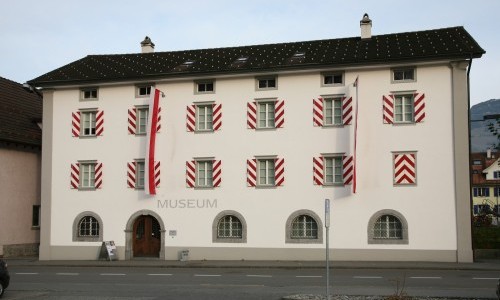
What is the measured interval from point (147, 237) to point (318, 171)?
894cm

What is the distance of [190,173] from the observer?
29.2 meters

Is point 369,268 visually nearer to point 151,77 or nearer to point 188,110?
point 188,110

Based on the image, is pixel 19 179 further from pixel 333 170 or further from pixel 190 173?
pixel 333 170

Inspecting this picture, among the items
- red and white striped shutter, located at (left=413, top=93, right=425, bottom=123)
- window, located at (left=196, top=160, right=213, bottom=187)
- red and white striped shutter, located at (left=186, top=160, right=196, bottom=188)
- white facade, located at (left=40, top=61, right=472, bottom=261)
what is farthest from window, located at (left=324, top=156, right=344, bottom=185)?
red and white striped shutter, located at (left=186, top=160, right=196, bottom=188)

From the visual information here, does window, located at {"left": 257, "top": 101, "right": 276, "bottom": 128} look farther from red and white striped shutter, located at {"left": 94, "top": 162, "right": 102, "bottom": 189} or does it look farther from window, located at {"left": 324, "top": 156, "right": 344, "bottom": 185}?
red and white striped shutter, located at {"left": 94, "top": 162, "right": 102, "bottom": 189}

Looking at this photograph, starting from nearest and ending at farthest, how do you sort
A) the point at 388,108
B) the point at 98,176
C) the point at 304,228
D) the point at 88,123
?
the point at 388,108, the point at 304,228, the point at 98,176, the point at 88,123

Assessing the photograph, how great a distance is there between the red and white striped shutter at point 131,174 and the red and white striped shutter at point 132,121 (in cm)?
159

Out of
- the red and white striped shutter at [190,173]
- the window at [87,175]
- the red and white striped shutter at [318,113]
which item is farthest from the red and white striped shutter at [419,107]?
the window at [87,175]

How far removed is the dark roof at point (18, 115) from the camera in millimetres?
32156

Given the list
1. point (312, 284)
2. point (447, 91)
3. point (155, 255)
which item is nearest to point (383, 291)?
point (312, 284)

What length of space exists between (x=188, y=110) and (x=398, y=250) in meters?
11.6

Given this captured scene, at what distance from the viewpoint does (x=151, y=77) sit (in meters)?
29.9

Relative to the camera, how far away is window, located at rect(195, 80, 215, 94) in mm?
29531

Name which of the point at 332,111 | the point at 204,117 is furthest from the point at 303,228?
the point at 204,117
